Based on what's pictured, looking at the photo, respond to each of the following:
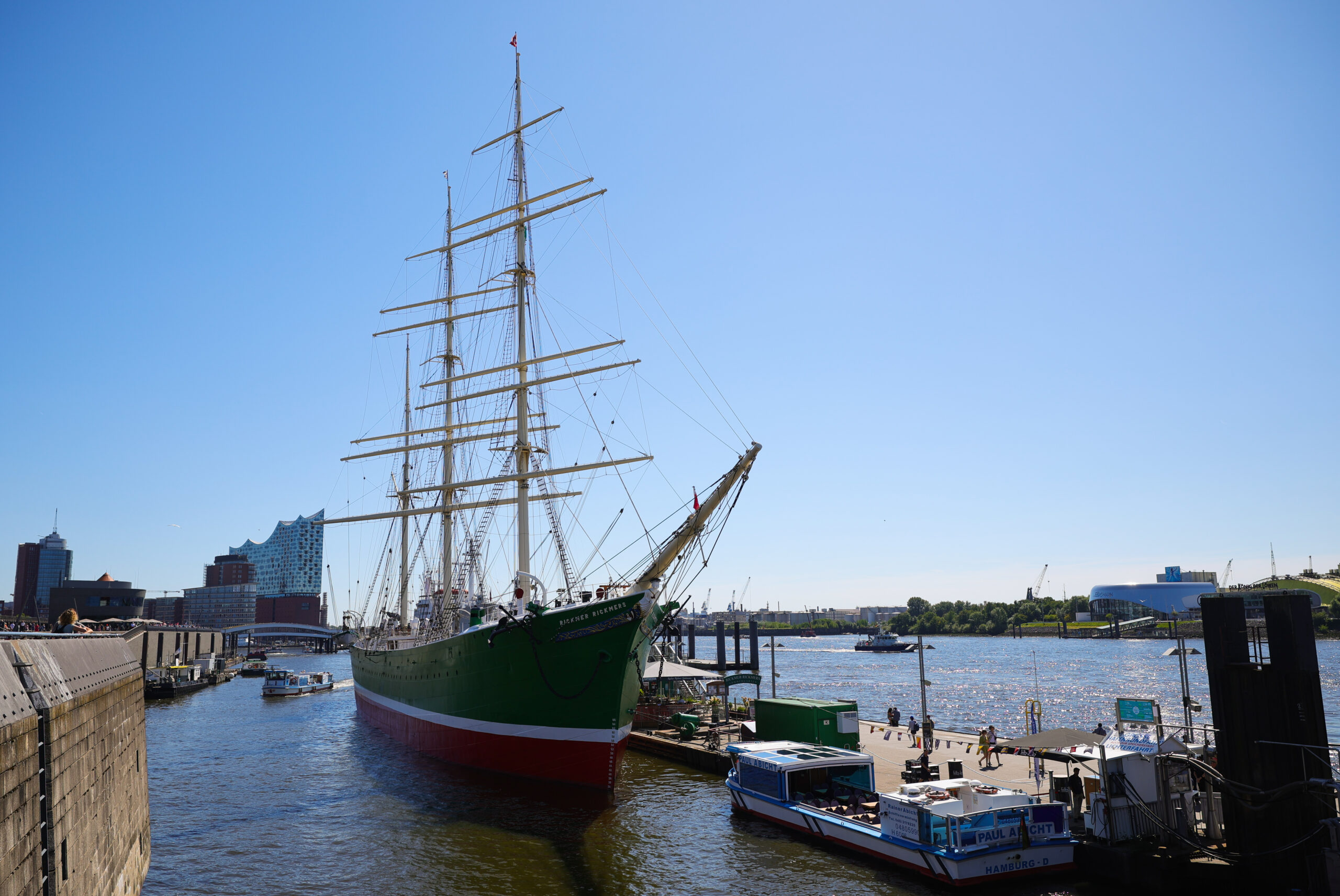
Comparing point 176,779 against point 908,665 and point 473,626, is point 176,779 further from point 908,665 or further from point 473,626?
point 908,665

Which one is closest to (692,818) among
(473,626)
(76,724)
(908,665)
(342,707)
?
(473,626)

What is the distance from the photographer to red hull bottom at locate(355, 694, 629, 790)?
25484 millimetres

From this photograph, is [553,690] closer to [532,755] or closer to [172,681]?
[532,755]

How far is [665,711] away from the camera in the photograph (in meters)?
38.8

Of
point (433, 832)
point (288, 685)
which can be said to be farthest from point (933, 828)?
point (288, 685)

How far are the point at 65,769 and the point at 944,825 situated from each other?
51.3 feet

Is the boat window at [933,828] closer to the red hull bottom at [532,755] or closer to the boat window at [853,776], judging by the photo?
the boat window at [853,776]

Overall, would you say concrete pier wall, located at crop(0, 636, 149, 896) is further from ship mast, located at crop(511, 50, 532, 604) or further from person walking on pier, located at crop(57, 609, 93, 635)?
ship mast, located at crop(511, 50, 532, 604)

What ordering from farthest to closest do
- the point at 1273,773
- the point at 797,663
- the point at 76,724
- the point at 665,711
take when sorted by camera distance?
the point at 797,663
the point at 665,711
the point at 1273,773
the point at 76,724

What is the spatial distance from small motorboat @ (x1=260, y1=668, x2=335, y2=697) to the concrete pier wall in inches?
2405

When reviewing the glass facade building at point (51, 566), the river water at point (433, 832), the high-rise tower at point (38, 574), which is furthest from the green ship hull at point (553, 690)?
the glass facade building at point (51, 566)

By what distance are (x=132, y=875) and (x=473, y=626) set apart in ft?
49.5

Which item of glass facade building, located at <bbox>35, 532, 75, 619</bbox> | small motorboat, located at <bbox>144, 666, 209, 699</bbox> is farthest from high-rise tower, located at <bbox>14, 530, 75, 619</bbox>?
small motorboat, located at <bbox>144, 666, 209, 699</bbox>

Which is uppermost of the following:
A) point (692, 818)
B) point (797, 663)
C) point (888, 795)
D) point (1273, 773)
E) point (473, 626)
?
point (473, 626)
